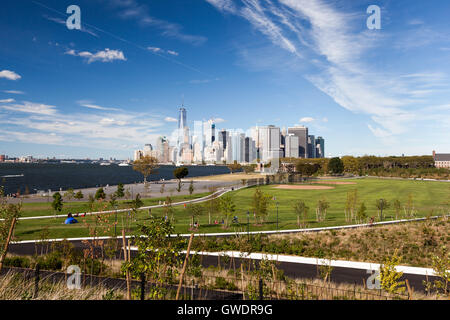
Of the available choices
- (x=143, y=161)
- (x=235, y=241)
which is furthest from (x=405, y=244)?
(x=143, y=161)

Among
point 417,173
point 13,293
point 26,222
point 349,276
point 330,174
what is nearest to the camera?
point 13,293

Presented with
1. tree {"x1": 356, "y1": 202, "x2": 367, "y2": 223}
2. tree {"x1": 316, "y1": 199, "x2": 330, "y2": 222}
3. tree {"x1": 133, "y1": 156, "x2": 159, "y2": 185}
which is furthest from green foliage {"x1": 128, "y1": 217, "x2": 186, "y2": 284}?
tree {"x1": 133, "y1": 156, "x2": 159, "y2": 185}

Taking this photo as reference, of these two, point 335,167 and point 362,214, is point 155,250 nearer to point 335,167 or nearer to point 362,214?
point 362,214

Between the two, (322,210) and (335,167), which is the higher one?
(335,167)

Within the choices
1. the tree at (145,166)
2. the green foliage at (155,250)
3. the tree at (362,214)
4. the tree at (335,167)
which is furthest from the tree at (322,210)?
the tree at (335,167)

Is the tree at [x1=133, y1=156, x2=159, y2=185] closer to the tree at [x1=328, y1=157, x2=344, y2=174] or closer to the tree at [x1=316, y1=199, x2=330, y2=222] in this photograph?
the tree at [x1=316, y1=199, x2=330, y2=222]

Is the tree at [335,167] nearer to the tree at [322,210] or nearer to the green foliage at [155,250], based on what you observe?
the tree at [322,210]

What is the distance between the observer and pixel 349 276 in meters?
19.8

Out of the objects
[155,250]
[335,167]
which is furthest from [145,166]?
[335,167]

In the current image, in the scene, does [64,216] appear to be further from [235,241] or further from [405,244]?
[405,244]

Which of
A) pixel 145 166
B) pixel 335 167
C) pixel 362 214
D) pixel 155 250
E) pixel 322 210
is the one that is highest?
pixel 145 166

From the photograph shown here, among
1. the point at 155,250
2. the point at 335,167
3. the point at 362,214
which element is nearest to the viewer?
the point at 155,250

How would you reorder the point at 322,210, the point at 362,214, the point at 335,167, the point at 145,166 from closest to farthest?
1. the point at 362,214
2. the point at 322,210
3. the point at 145,166
4. the point at 335,167
